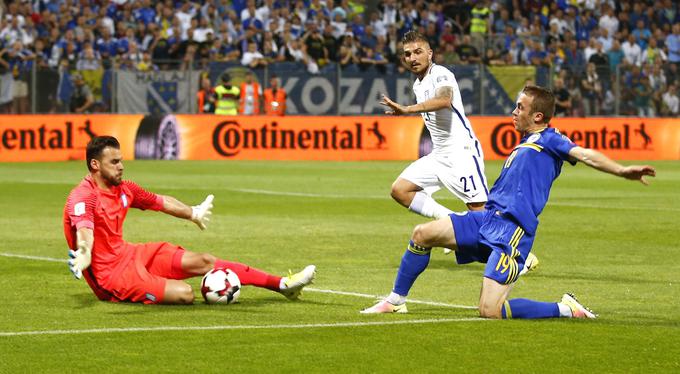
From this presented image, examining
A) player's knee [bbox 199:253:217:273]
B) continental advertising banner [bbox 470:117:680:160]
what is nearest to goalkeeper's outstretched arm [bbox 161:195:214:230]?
player's knee [bbox 199:253:217:273]

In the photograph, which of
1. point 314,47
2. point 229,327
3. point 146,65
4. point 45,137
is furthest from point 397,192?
point 314,47

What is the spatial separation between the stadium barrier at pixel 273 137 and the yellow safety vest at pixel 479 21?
432cm

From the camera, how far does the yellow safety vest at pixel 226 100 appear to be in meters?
32.0

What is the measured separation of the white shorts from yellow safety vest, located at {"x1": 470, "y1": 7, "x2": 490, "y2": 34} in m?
23.5

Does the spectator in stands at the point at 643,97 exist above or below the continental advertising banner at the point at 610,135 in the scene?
above

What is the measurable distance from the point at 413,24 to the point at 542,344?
29426 millimetres

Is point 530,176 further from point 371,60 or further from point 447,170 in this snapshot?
point 371,60

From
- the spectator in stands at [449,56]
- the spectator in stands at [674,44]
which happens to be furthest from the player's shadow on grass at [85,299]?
the spectator in stands at [674,44]

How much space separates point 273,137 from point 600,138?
26.9 ft

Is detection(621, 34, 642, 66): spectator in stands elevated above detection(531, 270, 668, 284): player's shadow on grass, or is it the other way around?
detection(621, 34, 642, 66): spectator in stands

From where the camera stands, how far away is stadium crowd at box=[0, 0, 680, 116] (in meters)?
32.4

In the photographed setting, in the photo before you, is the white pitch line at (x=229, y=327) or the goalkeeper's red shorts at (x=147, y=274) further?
the goalkeeper's red shorts at (x=147, y=274)

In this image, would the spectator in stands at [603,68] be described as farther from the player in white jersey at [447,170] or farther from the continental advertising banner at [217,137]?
the player in white jersey at [447,170]

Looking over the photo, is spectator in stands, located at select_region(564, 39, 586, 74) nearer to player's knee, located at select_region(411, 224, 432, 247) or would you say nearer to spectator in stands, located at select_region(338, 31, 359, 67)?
spectator in stands, located at select_region(338, 31, 359, 67)
